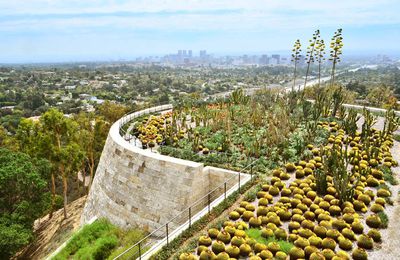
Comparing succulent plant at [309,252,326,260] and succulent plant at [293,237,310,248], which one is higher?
succulent plant at [309,252,326,260]

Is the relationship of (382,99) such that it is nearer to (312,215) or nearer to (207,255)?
(312,215)

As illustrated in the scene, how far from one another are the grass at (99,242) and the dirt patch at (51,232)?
3.14m

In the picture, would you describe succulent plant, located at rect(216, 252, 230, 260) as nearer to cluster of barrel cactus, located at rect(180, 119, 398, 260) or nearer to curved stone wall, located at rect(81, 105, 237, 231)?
cluster of barrel cactus, located at rect(180, 119, 398, 260)

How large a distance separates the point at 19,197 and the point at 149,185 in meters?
9.15

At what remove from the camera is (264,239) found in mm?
Result: 11445

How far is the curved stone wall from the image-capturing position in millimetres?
15734

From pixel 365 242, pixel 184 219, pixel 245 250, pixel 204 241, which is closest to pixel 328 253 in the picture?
pixel 365 242

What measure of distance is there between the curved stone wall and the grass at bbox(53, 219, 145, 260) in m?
0.54

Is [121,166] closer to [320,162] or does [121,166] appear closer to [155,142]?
[155,142]

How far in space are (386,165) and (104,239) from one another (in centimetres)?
1450

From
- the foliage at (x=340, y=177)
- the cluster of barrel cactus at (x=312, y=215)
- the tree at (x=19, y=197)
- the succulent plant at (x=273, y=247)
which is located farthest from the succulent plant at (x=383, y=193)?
the tree at (x=19, y=197)

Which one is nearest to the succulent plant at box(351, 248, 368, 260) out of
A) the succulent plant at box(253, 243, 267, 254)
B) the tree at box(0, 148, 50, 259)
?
the succulent plant at box(253, 243, 267, 254)

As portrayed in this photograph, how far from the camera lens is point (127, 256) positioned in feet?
42.4

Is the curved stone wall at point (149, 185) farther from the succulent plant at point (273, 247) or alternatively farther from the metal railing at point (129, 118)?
the succulent plant at point (273, 247)
